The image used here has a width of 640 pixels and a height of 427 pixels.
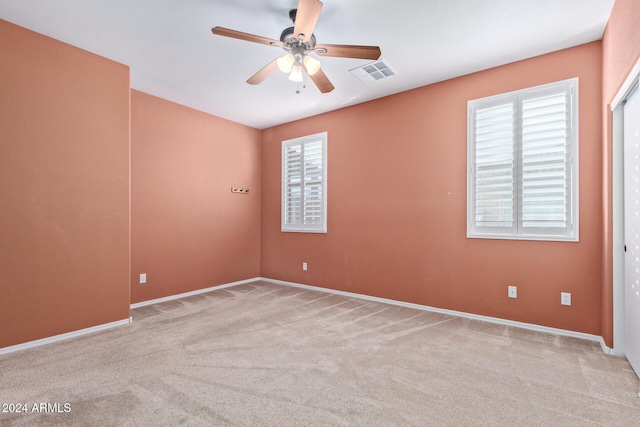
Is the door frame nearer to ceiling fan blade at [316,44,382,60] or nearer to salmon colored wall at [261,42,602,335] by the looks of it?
salmon colored wall at [261,42,602,335]

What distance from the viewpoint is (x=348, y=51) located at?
2.43 m

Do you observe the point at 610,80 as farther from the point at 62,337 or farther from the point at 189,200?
the point at 62,337

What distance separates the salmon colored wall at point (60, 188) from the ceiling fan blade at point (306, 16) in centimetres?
232

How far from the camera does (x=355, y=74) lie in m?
3.64

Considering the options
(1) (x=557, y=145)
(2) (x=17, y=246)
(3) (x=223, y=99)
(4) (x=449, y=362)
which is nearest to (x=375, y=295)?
(4) (x=449, y=362)

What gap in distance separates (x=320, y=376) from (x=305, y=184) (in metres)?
3.44

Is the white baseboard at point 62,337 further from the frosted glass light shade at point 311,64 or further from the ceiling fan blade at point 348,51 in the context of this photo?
the ceiling fan blade at point 348,51

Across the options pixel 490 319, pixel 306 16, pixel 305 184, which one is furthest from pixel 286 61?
pixel 490 319

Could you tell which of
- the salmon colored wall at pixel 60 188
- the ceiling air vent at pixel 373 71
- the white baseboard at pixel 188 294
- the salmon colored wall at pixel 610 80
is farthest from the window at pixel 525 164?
the salmon colored wall at pixel 60 188

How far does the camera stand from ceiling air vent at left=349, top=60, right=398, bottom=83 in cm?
343

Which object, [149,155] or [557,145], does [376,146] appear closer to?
[557,145]

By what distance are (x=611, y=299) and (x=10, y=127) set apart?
209 inches

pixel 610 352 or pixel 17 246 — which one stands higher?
pixel 17 246

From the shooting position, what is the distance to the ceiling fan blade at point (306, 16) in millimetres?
1995
